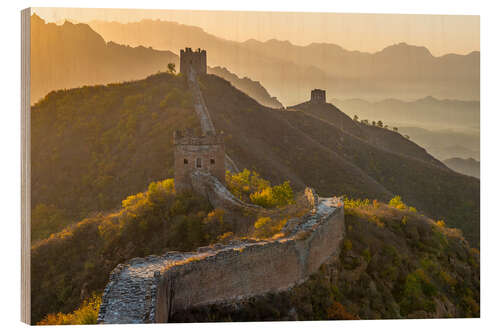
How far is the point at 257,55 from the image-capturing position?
65.3 feet

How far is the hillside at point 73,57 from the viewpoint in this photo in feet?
52.7

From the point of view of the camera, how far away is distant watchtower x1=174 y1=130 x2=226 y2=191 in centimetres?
2145

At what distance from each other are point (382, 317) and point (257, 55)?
10565 millimetres

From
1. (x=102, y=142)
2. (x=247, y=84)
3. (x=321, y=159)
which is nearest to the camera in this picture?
(x=247, y=84)

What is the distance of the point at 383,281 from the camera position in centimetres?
1680

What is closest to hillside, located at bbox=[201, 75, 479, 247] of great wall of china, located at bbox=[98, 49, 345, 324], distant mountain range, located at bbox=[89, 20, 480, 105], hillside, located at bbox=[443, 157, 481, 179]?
hillside, located at bbox=[443, 157, 481, 179]

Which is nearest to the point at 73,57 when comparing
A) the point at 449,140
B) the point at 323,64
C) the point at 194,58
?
the point at 323,64

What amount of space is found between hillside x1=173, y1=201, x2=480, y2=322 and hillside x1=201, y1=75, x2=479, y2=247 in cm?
1327

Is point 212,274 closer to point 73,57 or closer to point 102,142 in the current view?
point 73,57

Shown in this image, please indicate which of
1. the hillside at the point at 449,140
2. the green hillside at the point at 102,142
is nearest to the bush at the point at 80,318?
the green hillside at the point at 102,142

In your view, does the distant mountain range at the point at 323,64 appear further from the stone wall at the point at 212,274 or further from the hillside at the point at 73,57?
the stone wall at the point at 212,274

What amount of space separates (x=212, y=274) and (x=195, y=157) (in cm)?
944

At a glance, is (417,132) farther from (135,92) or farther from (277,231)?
(135,92)

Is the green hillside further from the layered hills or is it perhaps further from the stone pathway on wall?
the stone pathway on wall
